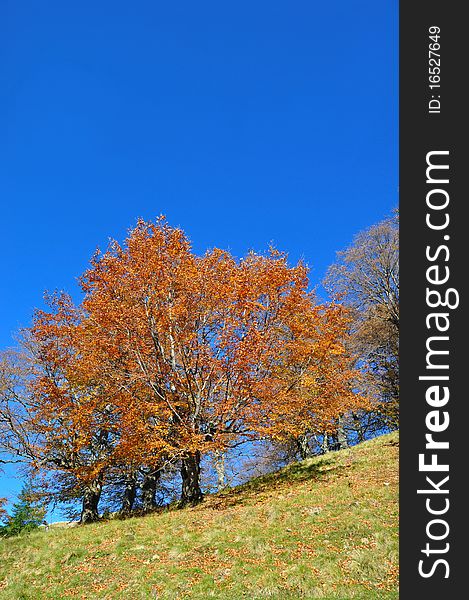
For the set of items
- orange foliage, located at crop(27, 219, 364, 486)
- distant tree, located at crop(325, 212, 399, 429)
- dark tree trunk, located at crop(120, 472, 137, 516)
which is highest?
distant tree, located at crop(325, 212, 399, 429)

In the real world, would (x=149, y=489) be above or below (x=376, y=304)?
below

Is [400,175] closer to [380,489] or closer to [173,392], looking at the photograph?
[380,489]

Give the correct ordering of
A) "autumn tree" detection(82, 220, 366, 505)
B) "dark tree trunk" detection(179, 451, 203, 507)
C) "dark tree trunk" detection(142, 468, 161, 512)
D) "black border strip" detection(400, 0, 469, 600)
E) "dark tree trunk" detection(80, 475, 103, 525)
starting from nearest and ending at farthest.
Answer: "black border strip" detection(400, 0, 469, 600) → "autumn tree" detection(82, 220, 366, 505) → "dark tree trunk" detection(179, 451, 203, 507) → "dark tree trunk" detection(80, 475, 103, 525) → "dark tree trunk" detection(142, 468, 161, 512)

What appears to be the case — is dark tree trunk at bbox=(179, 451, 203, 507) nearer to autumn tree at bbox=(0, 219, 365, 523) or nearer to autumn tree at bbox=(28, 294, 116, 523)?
autumn tree at bbox=(0, 219, 365, 523)

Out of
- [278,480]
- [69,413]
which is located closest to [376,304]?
[278,480]

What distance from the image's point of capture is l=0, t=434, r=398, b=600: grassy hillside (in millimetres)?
8781

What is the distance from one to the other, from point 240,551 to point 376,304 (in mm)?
19715

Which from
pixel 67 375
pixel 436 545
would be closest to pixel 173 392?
pixel 67 375

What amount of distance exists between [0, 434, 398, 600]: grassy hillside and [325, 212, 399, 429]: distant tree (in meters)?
11.6

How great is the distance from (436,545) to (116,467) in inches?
708

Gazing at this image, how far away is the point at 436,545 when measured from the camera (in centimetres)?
509

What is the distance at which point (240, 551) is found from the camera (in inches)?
416

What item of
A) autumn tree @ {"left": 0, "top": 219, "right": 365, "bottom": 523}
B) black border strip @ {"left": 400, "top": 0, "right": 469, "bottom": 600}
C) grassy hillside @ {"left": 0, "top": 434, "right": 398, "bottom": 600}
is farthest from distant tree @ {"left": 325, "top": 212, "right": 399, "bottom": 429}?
black border strip @ {"left": 400, "top": 0, "right": 469, "bottom": 600}

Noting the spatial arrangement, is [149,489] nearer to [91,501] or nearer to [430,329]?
[91,501]
